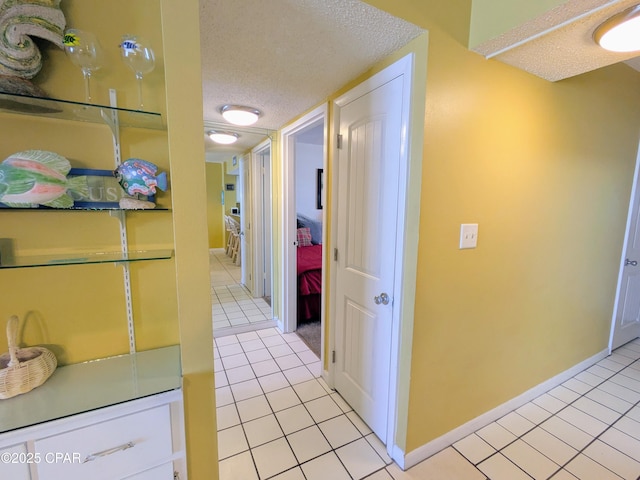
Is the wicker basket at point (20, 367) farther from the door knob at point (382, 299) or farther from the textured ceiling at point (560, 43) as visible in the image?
the textured ceiling at point (560, 43)

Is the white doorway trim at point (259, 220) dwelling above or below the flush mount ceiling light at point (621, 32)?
below

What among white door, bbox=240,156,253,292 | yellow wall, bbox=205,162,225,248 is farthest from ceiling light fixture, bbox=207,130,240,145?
yellow wall, bbox=205,162,225,248

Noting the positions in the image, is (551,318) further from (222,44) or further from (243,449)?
(222,44)

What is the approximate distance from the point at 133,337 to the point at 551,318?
259cm

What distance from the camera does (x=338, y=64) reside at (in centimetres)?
150

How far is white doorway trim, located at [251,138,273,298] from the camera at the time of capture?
3.44 m

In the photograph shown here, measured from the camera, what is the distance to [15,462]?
75cm

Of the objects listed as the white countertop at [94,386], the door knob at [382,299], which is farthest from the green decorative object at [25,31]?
the door knob at [382,299]

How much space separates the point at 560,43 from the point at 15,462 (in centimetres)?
251

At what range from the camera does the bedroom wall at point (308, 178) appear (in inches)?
197

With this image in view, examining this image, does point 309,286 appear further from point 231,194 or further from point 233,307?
point 231,194

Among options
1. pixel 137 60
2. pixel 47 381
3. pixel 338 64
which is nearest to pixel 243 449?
pixel 47 381

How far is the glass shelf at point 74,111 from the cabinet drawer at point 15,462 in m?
0.96

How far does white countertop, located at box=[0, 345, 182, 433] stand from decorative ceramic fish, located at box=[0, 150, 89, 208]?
57cm
